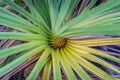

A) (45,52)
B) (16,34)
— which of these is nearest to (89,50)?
(45,52)

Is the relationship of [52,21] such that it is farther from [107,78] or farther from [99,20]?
[107,78]

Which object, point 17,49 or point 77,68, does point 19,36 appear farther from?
point 77,68

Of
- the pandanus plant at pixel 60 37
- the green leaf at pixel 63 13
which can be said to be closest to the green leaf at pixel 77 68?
the pandanus plant at pixel 60 37

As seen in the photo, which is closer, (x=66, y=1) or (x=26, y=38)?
(x=26, y=38)

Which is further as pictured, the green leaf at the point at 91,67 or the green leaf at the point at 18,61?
the green leaf at the point at 91,67

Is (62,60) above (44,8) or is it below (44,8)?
below

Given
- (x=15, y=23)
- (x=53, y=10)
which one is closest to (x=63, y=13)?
(x=53, y=10)

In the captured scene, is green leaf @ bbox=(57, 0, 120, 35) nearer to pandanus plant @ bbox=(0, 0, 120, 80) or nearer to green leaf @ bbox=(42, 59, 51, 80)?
pandanus plant @ bbox=(0, 0, 120, 80)

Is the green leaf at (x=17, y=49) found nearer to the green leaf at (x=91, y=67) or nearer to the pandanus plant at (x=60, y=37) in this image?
the pandanus plant at (x=60, y=37)

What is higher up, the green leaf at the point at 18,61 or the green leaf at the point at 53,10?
the green leaf at the point at 53,10

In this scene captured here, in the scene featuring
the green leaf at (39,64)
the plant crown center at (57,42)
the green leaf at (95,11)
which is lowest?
the green leaf at (39,64)

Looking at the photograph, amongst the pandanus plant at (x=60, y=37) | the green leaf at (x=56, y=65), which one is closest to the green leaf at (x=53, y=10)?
the pandanus plant at (x=60, y=37)
